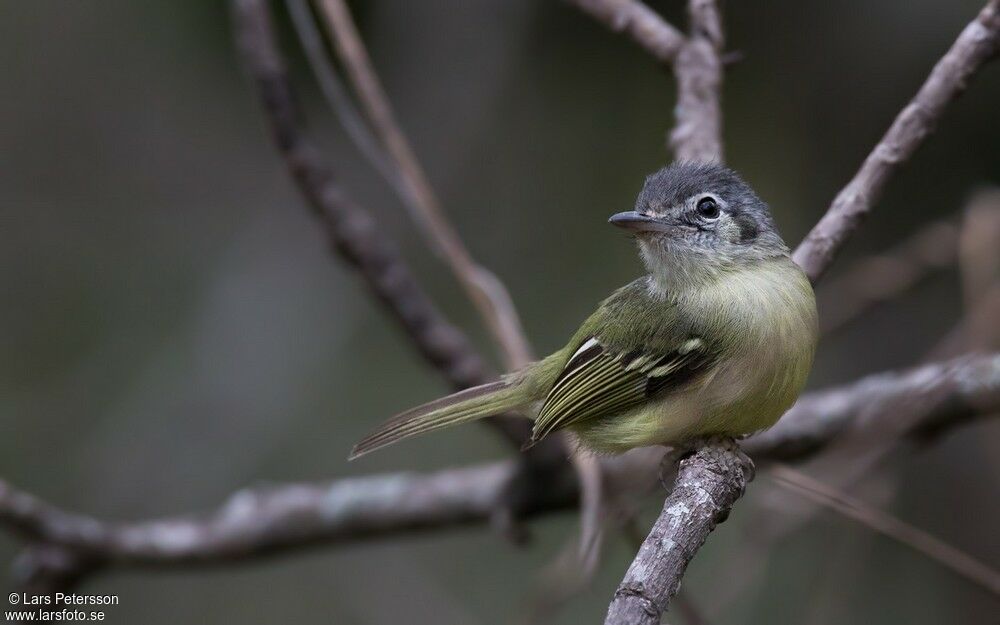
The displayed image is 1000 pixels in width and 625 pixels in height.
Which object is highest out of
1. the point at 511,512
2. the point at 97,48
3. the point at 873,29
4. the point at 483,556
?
the point at 97,48

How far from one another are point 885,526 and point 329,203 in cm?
187

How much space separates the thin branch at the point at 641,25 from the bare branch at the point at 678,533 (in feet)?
4.31

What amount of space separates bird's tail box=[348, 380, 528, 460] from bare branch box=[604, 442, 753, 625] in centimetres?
91

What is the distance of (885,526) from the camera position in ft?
8.77

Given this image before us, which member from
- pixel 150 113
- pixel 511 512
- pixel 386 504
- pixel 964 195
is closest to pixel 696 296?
pixel 511 512

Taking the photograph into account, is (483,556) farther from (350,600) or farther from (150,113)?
(150,113)

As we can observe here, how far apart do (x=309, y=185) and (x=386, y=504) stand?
120cm

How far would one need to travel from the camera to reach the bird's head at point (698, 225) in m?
3.02

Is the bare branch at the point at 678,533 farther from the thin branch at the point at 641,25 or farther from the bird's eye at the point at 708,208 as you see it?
the thin branch at the point at 641,25

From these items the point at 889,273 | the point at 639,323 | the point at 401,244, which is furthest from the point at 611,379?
the point at 401,244

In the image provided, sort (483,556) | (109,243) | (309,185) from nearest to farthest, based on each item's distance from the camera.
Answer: (309,185) < (483,556) < (109,243)

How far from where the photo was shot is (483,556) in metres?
5.31

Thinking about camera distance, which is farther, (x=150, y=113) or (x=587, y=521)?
(x=150, y=113)

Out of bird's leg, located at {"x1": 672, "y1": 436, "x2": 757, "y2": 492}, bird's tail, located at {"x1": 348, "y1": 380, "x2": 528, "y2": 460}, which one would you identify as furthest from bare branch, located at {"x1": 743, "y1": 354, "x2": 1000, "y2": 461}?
bird's tail, located at {"x1": 348, "y1": 380, "x2": 528, "y2": 460}
